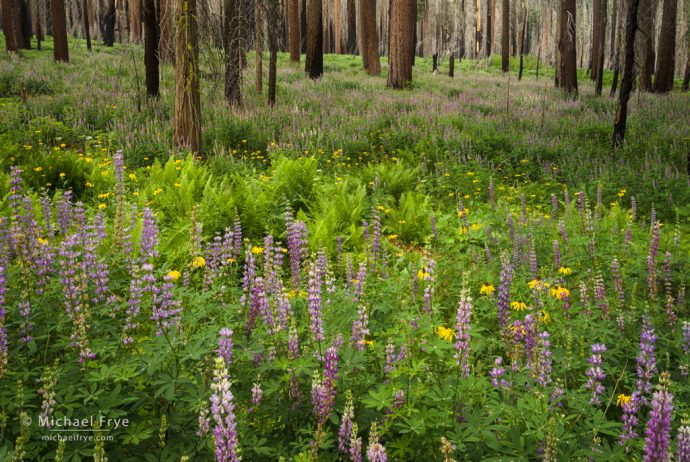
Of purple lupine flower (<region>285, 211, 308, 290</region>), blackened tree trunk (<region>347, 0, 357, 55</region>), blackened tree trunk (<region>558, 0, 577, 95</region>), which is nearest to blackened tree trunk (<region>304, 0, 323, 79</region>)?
blackened tree trunk (<region>558, 0, 577, 95</region>)

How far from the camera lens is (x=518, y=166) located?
9406 mm

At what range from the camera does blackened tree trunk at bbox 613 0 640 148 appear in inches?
350

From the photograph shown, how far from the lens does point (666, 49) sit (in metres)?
19.2

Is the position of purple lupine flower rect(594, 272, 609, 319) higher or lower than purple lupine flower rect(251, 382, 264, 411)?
lower

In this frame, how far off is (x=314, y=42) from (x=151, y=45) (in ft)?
27.9

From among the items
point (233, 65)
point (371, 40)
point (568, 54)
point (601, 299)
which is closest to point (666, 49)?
point (568, 54)

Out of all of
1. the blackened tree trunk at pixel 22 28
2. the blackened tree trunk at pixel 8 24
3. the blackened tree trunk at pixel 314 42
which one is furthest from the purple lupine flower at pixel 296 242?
the blackened tree trunk at pixel 22 28

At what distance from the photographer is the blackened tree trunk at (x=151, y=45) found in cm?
1138

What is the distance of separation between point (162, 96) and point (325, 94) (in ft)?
15.1

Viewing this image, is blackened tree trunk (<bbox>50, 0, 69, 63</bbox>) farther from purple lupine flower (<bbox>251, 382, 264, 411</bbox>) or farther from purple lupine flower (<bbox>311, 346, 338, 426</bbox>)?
purple lupine flower (<bbox>311, 346, 338, 426</bbox>)

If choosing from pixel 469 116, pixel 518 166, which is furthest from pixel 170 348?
pixel 469 116

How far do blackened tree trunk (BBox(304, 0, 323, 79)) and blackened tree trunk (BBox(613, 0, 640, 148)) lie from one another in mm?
11716

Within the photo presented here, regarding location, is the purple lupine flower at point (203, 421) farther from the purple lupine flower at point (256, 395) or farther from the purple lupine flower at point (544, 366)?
the purple lupine flower at point (544, 366)

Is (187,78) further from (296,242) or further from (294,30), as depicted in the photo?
(294,30)
